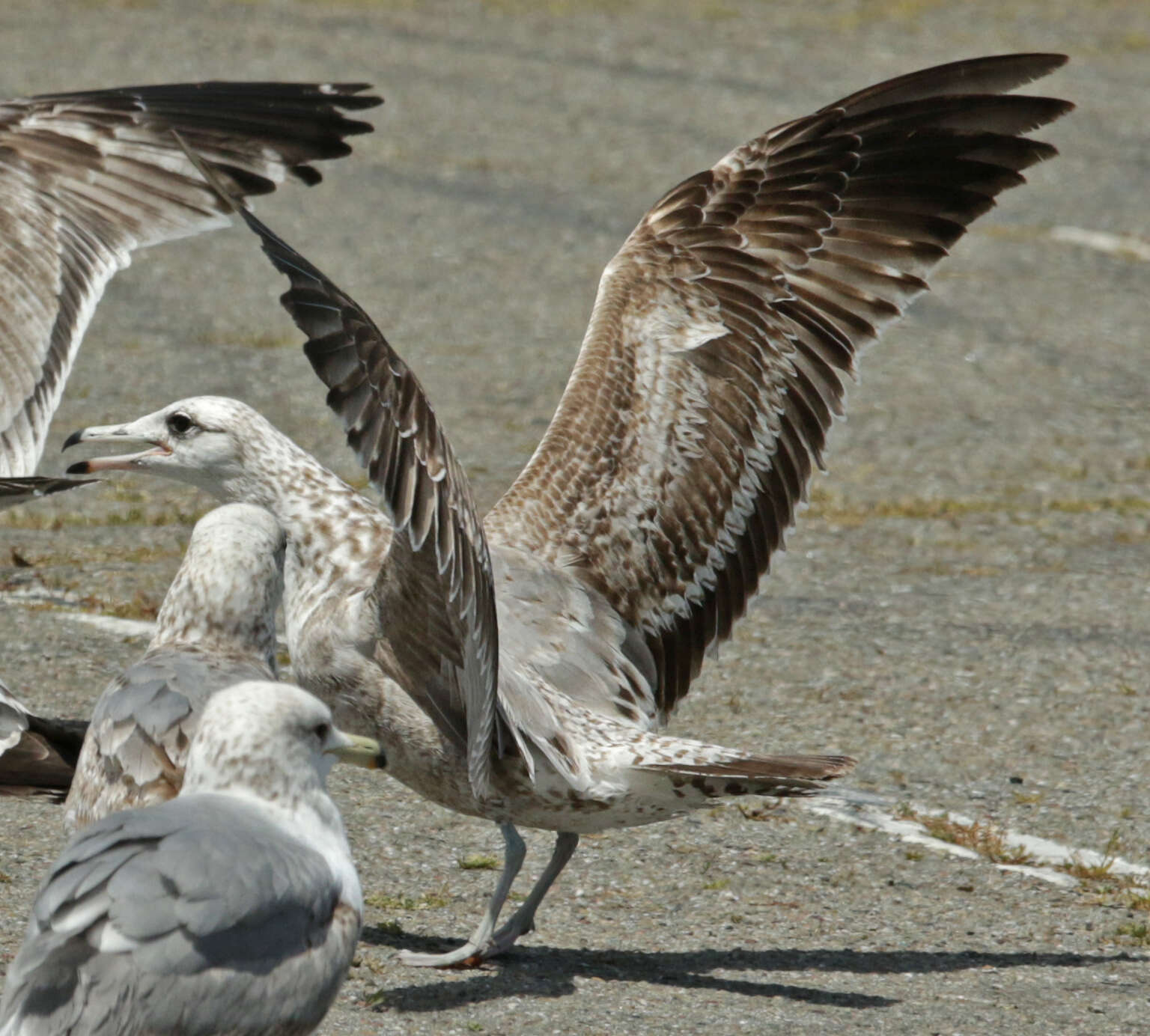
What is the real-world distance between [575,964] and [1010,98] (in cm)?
328

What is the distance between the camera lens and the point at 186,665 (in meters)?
4.70

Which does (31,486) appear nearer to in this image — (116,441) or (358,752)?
(358,752)

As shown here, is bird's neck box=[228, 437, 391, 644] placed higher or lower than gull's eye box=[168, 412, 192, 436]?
lower

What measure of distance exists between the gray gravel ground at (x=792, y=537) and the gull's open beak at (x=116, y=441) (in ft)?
3.67

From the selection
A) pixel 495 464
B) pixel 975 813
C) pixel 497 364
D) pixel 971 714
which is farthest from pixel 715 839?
pixel 497 364

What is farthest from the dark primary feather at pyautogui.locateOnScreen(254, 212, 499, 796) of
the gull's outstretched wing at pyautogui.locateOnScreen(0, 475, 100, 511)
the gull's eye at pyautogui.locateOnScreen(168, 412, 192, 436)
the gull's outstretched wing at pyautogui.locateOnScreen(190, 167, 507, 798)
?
the gull's eye at pyautogui.locateOnScreen(168, 412, 192, 436)

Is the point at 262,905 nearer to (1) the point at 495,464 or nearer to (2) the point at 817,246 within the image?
(2) the point at 817,246

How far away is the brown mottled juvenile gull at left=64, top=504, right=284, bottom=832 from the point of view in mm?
4398

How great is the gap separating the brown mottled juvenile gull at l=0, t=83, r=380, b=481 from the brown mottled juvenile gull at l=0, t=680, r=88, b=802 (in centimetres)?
161

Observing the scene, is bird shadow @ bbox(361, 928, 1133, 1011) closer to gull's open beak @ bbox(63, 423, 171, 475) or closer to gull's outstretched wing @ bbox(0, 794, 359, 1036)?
gull's outstretched wing @ bbox(0, 794, 359, 1036)

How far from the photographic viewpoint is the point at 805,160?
6.74 metres

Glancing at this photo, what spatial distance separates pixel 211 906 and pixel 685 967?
2.00 metres

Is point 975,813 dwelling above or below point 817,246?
below

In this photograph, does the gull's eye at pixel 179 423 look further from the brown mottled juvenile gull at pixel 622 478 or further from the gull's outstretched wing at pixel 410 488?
the gull's outstretched wing at pixel 410 488
